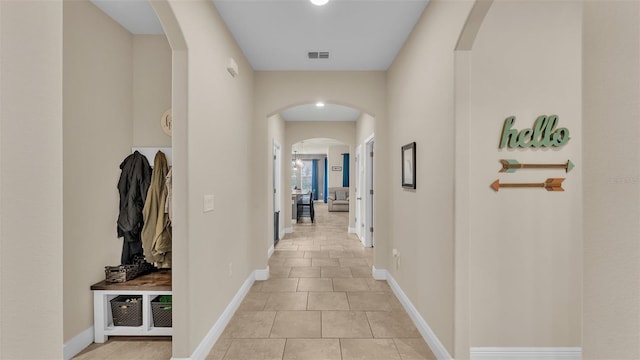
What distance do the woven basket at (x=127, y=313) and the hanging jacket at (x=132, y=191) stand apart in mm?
585

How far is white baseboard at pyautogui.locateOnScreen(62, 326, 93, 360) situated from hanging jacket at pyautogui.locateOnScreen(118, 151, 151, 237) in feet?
2.58

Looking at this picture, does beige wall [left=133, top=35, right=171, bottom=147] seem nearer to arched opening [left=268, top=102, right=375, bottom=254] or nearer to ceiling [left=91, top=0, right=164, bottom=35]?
ceiling [left=91, top=0, right=164, bottom=35]

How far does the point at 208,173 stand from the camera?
2.26m

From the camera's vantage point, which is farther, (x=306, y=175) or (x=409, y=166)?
(x=306, y=175)

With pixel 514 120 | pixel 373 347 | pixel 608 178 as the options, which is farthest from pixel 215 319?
pixel 514 120

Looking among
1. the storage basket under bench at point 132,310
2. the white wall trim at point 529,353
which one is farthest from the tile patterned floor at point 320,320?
the storage basket under bench at point 132,310

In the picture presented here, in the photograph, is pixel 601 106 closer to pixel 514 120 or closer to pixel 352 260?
pixel 514 120

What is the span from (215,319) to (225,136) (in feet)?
5.28

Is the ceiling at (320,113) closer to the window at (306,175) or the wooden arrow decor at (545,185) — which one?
the wooden arrow decor at (545,185)

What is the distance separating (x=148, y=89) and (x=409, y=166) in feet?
8.64

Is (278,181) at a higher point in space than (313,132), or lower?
lower

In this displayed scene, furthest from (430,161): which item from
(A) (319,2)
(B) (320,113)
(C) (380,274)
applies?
(B) (320,113)

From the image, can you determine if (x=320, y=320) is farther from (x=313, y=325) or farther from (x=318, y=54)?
(x=318, y=54)

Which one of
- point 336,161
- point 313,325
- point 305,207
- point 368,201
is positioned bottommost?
point 313,325
